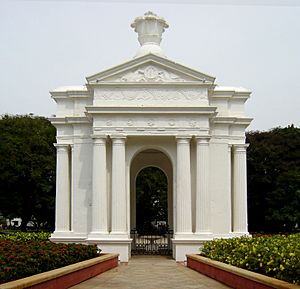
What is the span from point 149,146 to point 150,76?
4182 millimetres

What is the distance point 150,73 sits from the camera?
31.9 m

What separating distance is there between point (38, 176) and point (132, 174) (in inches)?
621

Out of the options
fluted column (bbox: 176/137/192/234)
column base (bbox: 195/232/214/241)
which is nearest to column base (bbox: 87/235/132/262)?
fluted column (bbox: 176/137/192/234)

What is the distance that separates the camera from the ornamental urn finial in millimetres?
37031

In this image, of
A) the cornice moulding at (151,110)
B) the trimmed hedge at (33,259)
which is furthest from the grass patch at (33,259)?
the cornice moulding at (151,110)

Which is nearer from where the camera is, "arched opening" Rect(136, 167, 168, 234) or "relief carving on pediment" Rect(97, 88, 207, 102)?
"relief carving on pediment" Rect(97, 88, 207, 102)

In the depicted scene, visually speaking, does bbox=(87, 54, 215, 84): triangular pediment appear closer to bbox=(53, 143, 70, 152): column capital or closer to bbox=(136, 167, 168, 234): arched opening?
bbox=(53, 143, 70, 152): column capital

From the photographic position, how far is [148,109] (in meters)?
31.0

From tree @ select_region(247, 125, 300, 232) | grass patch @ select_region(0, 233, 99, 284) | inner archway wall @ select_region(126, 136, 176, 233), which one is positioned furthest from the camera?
tree @ select_region(247, 125, 300, 232)

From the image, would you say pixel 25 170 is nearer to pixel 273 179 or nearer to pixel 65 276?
pixel 273 179

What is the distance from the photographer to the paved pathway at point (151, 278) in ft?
60.4

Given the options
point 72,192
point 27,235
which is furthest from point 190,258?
point 27,235

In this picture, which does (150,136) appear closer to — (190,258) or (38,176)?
(190,258)

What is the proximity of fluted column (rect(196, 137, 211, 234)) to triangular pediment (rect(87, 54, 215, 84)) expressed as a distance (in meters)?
3.68
